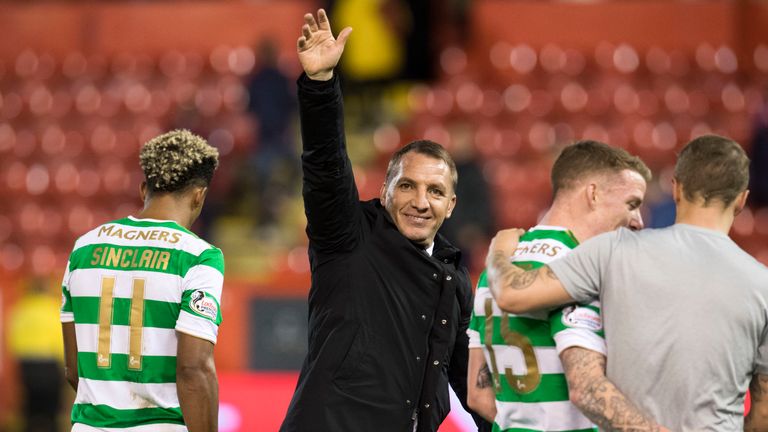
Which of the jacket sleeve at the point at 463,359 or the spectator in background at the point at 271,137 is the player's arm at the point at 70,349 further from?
the spectator in background at the point at 271,137

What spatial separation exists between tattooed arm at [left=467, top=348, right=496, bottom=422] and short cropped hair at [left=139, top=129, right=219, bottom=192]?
1.20 m

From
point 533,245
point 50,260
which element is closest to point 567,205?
point 533,245

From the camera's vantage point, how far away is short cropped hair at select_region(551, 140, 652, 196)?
3.93m

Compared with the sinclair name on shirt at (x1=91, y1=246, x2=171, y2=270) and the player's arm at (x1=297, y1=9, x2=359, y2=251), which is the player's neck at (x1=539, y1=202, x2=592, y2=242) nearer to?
the player's arm at (x1=297, y1=9, x2=359, y2=251)

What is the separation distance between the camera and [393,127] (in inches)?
545

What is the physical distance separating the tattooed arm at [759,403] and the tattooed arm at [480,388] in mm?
916

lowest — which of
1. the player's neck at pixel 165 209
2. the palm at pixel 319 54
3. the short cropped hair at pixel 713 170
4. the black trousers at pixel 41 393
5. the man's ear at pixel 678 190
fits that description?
the black trousers at pixel 41 393

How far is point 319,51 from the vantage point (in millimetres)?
3693

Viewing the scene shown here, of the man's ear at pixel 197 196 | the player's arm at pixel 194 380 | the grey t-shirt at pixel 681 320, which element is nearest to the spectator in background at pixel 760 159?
the grey t-shirt at pixel 681 320

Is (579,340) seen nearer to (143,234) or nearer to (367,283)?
(367,283)

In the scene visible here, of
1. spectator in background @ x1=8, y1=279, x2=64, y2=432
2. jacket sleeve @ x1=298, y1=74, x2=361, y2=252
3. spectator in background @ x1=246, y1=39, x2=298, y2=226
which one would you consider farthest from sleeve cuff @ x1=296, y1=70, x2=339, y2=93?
spectator in background @ x1=246, y1=39, x2=298, y2=226

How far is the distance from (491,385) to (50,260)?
30.7 feet

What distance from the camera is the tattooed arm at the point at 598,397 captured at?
3457 mm

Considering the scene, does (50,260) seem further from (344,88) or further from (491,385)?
(491,385)
